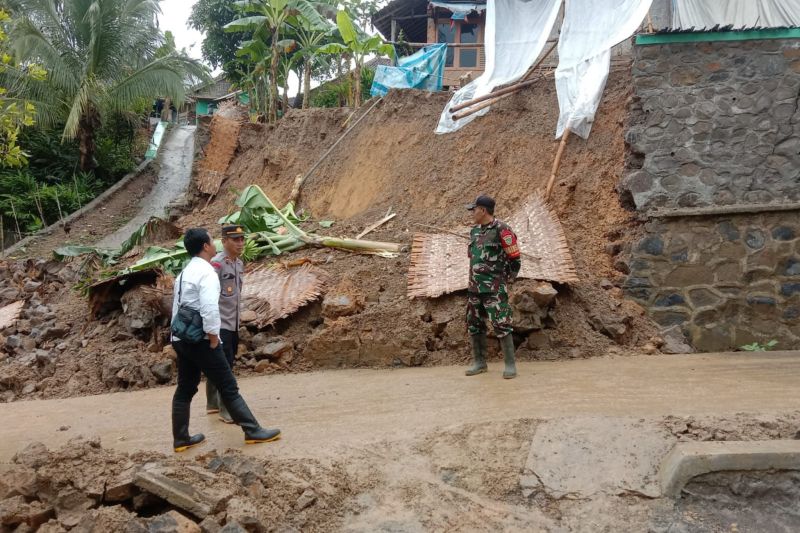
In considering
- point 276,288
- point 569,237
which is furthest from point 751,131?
point 276,288

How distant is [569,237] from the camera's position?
7.84 metres

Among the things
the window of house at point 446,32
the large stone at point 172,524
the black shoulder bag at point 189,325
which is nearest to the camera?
the large stone at point 172,524

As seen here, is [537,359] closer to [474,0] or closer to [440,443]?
[440,443]

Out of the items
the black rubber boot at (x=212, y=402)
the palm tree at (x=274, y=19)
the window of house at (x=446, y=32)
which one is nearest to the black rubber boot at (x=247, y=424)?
the black rubber boot at (x=212, y=402)

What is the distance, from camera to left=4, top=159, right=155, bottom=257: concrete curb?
49.9ft

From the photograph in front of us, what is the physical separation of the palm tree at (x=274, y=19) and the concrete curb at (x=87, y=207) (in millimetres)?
5633

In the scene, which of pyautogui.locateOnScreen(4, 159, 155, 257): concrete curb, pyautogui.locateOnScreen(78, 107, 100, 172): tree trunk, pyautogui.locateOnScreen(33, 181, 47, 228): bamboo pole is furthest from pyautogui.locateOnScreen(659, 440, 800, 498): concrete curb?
pyautogui.locateOnScreen(78, 107, 100, 172): tree trunk

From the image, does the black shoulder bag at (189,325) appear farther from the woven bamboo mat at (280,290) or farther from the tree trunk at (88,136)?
the tree trunk at (88,136)

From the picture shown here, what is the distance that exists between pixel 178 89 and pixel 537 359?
15149 mm

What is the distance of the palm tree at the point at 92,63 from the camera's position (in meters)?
17.1

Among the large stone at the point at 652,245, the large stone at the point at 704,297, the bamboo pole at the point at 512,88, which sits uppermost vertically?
the bamboo pole at the point at 512,88

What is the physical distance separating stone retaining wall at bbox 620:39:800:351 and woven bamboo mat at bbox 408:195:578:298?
820 millimetres

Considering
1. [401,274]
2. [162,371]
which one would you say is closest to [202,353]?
[162,371]

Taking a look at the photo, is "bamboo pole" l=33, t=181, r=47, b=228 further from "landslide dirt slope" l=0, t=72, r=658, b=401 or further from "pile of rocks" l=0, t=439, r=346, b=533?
"pile of rocks" l=0, t=439, r=346, b=533
